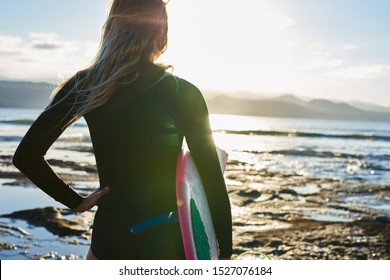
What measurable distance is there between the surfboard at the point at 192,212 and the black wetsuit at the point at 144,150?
3 cm

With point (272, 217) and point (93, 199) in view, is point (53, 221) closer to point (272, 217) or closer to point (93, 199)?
point (272, 217)

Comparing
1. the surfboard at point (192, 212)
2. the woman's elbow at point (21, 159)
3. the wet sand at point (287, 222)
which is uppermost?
the woman's elbow at point (21, 159)

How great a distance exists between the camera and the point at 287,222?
340 inches

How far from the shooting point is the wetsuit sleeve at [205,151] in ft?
5.35

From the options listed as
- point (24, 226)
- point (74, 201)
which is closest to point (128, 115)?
point (74, 201)

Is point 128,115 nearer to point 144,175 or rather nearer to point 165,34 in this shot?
point 144,175

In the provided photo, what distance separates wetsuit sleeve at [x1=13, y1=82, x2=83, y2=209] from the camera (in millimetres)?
1691

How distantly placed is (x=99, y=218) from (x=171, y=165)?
335mm

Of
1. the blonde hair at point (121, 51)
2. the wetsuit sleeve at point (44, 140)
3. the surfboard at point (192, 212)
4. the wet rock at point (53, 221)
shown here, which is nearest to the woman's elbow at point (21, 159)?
the wetsuit sleeve at point (44, 140)

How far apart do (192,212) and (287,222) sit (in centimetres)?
725

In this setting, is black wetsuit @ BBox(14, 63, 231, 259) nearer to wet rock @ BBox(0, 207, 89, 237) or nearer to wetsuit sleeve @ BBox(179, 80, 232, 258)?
wetsuit sleeve @ BBox(179, 80, 232, 258)

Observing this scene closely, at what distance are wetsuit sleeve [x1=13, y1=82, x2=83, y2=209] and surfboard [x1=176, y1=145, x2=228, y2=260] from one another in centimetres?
43

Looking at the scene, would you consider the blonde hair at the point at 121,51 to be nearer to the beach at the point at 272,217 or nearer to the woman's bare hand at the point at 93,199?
the woman's bare hand at the point at 93,199

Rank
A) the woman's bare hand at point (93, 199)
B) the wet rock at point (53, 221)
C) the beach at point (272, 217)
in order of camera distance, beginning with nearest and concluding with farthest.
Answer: the woman's bare hand at point (93, 199) < the beach at point (272, 217) < the wet rock at point (53, 221)
